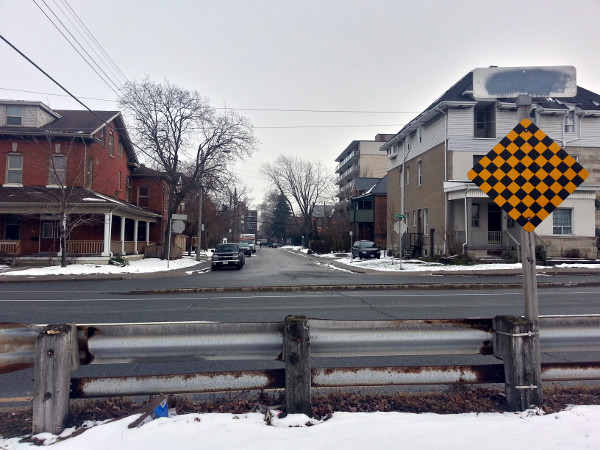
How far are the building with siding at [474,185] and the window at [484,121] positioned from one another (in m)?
0.06

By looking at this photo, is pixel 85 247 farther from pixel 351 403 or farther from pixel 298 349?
pixel 298 349

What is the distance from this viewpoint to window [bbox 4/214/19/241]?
1062 inches

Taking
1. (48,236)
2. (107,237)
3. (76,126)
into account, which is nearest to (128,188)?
(76,126)

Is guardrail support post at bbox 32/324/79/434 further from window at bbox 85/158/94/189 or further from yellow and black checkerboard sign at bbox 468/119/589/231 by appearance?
window at bbox 85/158/94/189

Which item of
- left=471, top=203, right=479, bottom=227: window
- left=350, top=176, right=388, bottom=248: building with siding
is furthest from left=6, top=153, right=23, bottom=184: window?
left=350, top=176, right=388, bottom=248: building with siding

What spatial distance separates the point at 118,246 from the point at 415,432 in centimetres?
2833

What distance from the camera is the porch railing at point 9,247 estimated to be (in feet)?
85.7

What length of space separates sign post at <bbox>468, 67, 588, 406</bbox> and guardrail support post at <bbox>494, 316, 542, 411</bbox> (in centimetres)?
34

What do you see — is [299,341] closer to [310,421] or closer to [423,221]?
[310,421]

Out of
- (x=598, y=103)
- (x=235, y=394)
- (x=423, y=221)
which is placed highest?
(x=598, y=103)

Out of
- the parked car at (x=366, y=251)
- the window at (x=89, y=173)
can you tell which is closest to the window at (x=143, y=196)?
the window at (x=89, y=173)

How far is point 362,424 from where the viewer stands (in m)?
3.52

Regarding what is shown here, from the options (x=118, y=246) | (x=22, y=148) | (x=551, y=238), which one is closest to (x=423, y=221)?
(x=551, y=238)

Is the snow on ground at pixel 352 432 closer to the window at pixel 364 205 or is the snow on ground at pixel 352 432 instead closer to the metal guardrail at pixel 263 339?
the metal guardrail at pixel 263 339
